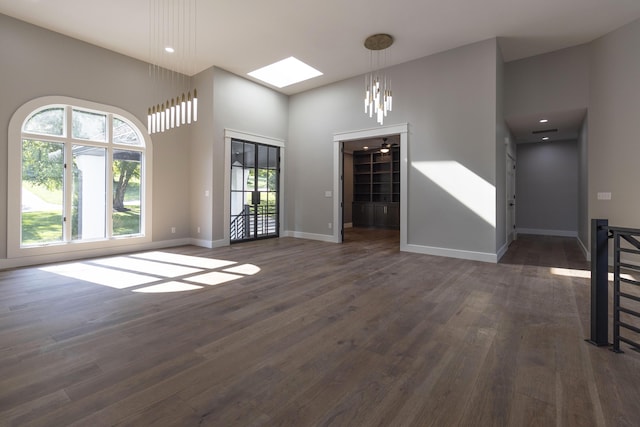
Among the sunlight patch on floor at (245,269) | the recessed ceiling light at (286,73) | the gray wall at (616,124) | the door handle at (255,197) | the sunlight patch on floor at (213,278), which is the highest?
the recessed ceiling light at (286,73)

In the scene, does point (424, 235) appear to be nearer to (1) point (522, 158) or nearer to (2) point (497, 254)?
(2) point (497, 254)

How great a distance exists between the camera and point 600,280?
7.14 feet

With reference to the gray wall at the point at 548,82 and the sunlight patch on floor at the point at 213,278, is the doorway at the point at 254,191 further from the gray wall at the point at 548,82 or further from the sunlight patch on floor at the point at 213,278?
the gray wall at the point at 548,82

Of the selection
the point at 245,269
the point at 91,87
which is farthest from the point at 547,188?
the point at 91,87

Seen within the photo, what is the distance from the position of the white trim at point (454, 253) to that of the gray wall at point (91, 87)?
16.5ft

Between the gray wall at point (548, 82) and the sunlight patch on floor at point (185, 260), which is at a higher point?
the gray wall at point (548, 82)

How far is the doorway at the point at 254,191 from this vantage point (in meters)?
6.84

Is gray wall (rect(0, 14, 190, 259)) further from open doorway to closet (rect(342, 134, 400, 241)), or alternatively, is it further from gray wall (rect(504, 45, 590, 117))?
gray wall (rect(504, 45, 590, 117))

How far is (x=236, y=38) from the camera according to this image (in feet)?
16.9

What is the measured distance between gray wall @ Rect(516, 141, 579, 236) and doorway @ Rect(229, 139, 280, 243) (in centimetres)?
730

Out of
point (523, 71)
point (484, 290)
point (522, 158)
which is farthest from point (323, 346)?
point (522, 158)

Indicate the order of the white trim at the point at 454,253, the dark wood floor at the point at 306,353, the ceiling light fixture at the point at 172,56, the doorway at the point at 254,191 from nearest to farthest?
the dark wood floor at the point at 306,353 < the ceiling light fixture at the point at 172,56 < the white trim at the point at 454,253 < the doorway at the point at 254,191

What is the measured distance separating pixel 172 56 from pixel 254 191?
3156mm

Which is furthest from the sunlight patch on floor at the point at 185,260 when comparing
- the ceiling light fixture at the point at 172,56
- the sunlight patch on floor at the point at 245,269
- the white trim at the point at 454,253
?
the white trim at the point at 454,253
